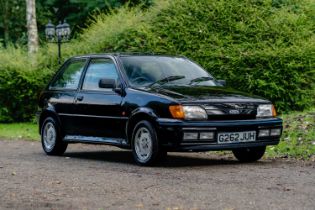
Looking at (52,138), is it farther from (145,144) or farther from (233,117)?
(233,117)

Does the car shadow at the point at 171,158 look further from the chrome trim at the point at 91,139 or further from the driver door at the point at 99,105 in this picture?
the driver door at the point at 99,105

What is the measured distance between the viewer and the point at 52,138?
13.3 meters

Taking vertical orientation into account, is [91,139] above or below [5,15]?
below

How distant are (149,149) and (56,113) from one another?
2.80 m

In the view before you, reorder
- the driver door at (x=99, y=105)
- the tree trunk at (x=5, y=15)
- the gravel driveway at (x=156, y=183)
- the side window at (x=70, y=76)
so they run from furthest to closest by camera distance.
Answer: the tree trunk at (x=5, y=15) < the side window at (x=70, y=76) < the driver door at (x=99, y=105) < the gravel driveway at (x=156, y=183)

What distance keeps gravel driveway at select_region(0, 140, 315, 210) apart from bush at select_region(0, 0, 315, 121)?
7.08 metres

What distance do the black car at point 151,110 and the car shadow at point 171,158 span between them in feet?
1.07

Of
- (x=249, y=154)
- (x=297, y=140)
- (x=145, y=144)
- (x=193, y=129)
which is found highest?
(x=193, y=129)

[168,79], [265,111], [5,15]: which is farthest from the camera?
[5,15]

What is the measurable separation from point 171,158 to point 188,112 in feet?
7.64

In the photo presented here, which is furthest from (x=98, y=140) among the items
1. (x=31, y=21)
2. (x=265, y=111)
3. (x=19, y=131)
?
(x=31, y=21)

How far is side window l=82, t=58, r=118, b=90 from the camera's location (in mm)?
12047

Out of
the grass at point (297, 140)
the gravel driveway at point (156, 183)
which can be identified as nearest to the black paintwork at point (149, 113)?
the gravel driveway at point (156, 183)

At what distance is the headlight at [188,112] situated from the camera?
10.4 metres
